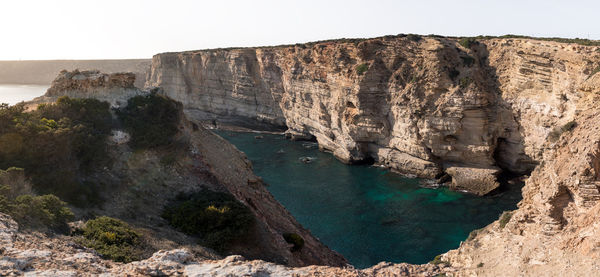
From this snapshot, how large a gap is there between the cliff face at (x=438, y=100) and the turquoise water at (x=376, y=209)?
3.00 metres

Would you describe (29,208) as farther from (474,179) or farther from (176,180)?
(474,179)

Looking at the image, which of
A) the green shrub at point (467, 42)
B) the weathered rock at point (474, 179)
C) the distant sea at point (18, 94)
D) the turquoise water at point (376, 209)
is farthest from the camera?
the distant sea at point (18, 94)

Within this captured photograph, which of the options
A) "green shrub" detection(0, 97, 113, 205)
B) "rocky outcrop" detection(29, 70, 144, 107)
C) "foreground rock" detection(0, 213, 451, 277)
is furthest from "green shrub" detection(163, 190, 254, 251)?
"rocky outcrop" detection(29, 70, 144, 107)

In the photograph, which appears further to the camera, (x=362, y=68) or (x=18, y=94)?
(x=18, y=94)

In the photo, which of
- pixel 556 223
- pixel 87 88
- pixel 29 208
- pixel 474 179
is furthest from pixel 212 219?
pixel 474 179

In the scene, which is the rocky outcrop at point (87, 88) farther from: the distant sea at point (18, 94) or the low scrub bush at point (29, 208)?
the distant sea at point (18, 94)

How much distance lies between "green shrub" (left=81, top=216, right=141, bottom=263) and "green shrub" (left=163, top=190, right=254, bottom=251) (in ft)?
8.09

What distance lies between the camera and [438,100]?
126ft

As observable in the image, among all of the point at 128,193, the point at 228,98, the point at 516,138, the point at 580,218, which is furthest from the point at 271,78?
the point at 580,218

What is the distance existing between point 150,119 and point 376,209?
20.6 meters

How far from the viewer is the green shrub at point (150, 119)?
18219mm

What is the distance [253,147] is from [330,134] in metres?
11.8

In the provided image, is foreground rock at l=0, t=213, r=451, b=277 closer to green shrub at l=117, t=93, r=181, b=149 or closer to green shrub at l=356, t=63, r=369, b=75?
green shrub at l=117, t=93, r=181, b=149

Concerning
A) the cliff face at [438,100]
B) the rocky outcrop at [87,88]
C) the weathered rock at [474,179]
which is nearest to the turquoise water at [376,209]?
the weathered rock at [474,179]
